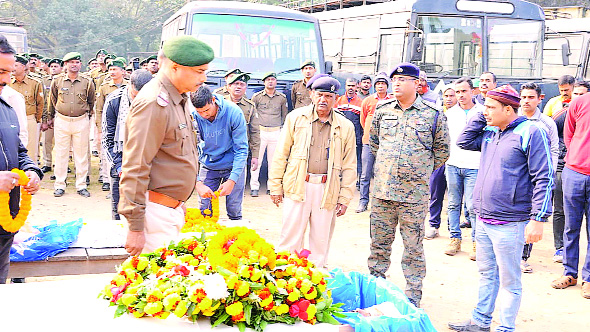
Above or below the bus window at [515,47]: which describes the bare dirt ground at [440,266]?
below

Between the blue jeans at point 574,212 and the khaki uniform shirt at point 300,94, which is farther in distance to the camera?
the khaki uniform shirt at point 300,94

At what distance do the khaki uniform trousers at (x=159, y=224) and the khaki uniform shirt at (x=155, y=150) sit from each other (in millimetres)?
107

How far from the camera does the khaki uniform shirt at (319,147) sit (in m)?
5.60

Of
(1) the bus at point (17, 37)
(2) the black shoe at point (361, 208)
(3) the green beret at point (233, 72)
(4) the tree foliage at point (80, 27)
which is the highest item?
(4) the tree foliage at point (80, 27)

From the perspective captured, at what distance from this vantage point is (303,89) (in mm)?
10359

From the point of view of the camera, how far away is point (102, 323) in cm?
292

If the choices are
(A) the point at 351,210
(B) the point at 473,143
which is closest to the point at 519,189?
(B) the point at 473,143

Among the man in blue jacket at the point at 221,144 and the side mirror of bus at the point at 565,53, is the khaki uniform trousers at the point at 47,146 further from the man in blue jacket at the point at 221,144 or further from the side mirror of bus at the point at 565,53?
the side mirror of bus at the point at 565,53

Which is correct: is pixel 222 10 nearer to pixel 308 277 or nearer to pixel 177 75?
pixel 177 75

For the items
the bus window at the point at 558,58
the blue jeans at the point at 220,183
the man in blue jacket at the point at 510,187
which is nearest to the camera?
the man in blue jacket at the point at 510,187

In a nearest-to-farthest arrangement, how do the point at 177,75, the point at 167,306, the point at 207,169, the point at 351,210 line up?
the point at 167,306
the point at 177,75
the point at 207,169
the point at 351,210

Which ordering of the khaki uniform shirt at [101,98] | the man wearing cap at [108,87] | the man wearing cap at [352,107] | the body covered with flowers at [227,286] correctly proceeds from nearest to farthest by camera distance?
the body covered with flowers at [227,286]
the man wearing cap at [108,87]
the khaki uniform shirt at [101,98]
the man wearing cap at [352,107]

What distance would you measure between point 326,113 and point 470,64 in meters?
6.54

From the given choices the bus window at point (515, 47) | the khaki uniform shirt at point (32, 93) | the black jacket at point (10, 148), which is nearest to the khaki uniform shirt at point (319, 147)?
the black jacket at point (10, 148)
